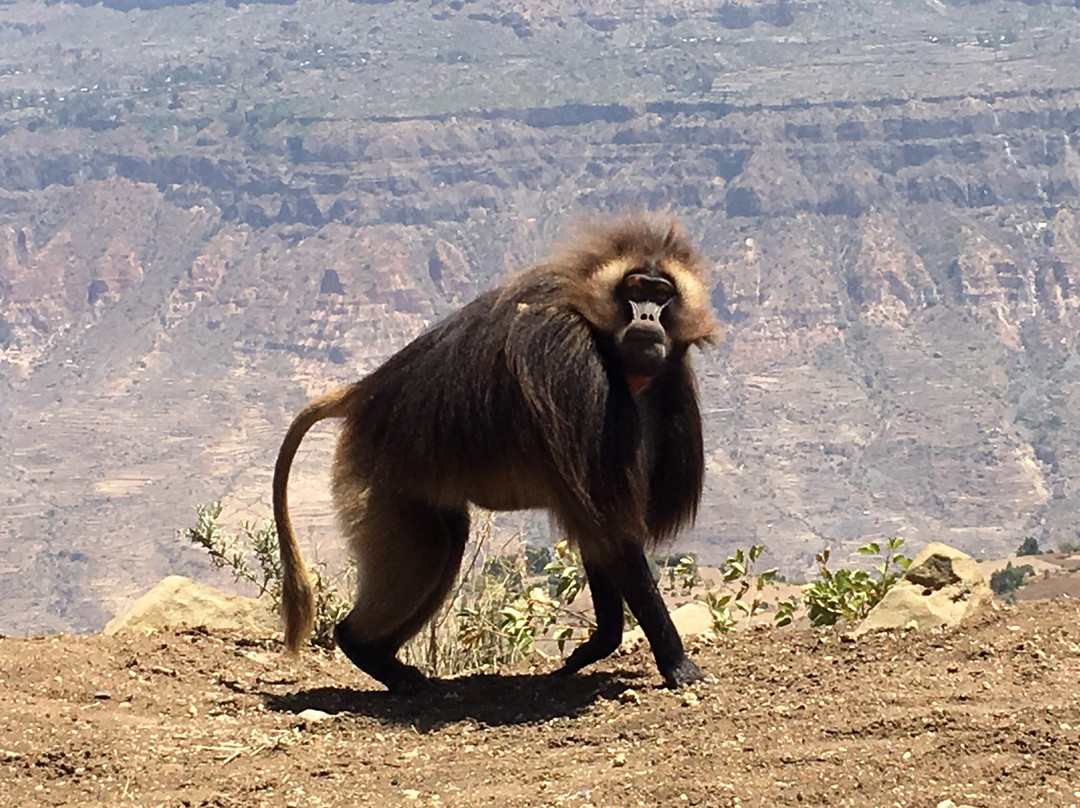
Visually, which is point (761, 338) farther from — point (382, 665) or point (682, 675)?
point (682, 675)

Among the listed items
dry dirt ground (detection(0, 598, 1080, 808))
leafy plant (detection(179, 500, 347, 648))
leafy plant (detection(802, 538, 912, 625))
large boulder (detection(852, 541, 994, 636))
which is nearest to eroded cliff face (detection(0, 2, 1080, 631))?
leafy plant (detection(179, 500, 347, 648))

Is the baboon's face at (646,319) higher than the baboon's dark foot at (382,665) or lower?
higher

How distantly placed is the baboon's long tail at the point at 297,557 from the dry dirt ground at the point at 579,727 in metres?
0.35

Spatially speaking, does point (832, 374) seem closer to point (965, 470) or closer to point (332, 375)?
point (965, 470)

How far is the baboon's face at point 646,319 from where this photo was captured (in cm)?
745

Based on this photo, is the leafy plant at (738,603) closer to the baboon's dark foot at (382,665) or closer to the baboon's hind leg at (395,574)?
Result: the baboon's hind leg at (395,574)

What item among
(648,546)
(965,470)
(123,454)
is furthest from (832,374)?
(648,546)

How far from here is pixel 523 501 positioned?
7871mm

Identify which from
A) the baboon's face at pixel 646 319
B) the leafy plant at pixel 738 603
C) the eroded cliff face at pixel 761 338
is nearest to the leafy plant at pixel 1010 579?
the leafy plant at pixel 738 603

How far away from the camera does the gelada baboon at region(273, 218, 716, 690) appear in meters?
7.43

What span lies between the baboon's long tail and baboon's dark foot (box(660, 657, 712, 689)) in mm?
1960

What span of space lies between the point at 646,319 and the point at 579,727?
1.88 meters

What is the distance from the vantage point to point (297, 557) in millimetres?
8594

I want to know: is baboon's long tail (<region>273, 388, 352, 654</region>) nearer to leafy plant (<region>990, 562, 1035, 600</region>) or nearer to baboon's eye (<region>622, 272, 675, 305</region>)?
baboon's eye (<region>622, 272, 675, 305</region>)
